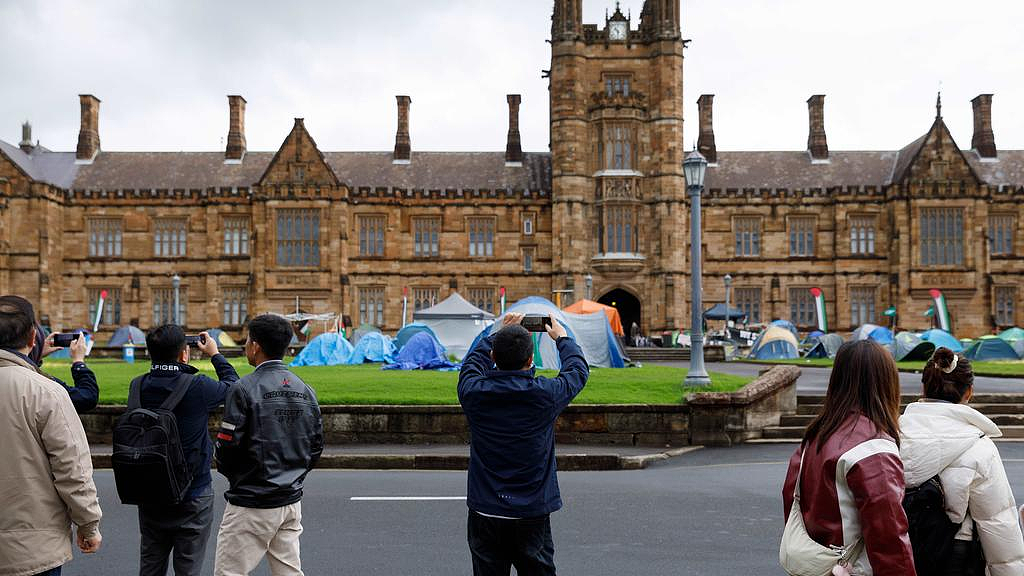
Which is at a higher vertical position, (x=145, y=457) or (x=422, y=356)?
(x=145, y=457)

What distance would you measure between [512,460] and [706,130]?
145ft

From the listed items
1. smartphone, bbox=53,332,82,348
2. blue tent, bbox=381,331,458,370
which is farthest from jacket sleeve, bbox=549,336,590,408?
blue tent, bbox=381,331,458,370

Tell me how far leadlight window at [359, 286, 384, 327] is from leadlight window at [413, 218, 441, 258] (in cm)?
289

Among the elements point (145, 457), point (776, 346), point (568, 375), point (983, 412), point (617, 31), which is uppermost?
point (617, 31)

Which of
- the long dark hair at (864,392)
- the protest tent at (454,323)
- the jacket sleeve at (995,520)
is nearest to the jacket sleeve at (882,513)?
the long dark hair at (864,392)

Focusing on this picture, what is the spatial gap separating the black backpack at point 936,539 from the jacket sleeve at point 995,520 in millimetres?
72

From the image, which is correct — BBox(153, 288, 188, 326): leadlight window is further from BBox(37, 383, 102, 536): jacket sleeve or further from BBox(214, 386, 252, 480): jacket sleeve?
BBox(37, 383, 102, 536): jacket sleeve

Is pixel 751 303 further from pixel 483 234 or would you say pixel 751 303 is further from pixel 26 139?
pixel 26 139

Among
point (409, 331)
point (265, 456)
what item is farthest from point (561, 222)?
point (265, 456)

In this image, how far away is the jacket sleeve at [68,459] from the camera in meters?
3.71

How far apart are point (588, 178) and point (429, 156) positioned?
1004 centimetres

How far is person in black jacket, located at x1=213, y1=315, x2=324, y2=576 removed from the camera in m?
4.57

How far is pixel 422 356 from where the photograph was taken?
2458cm

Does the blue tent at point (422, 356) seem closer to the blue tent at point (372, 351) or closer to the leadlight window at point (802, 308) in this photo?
the blue tent at point (372, 351)
